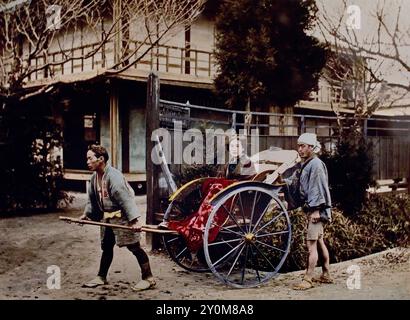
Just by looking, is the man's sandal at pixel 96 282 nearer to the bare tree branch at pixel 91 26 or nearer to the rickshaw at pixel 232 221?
the rickshaw at pixel 232 221

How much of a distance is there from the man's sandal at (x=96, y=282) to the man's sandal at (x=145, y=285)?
36 cm

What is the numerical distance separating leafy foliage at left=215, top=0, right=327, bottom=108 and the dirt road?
6.54 meters

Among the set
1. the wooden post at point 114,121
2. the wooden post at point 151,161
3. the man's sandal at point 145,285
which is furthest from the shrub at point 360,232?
the wooden post at point 114,121

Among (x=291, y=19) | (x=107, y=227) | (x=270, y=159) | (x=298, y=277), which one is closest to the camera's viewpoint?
(x=107, y=227)

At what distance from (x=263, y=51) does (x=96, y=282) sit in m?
8.49

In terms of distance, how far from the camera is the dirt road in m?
4.96

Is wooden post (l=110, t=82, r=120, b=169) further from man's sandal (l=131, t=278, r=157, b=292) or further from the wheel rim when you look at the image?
man's sandal (l=131, t=278, r=157, b=292)

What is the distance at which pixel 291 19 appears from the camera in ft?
40.4

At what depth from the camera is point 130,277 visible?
5496mm

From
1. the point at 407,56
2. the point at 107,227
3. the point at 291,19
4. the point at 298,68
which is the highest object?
the point at 291,19

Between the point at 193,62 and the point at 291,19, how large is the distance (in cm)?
399

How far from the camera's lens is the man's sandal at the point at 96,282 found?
5.16 metres
